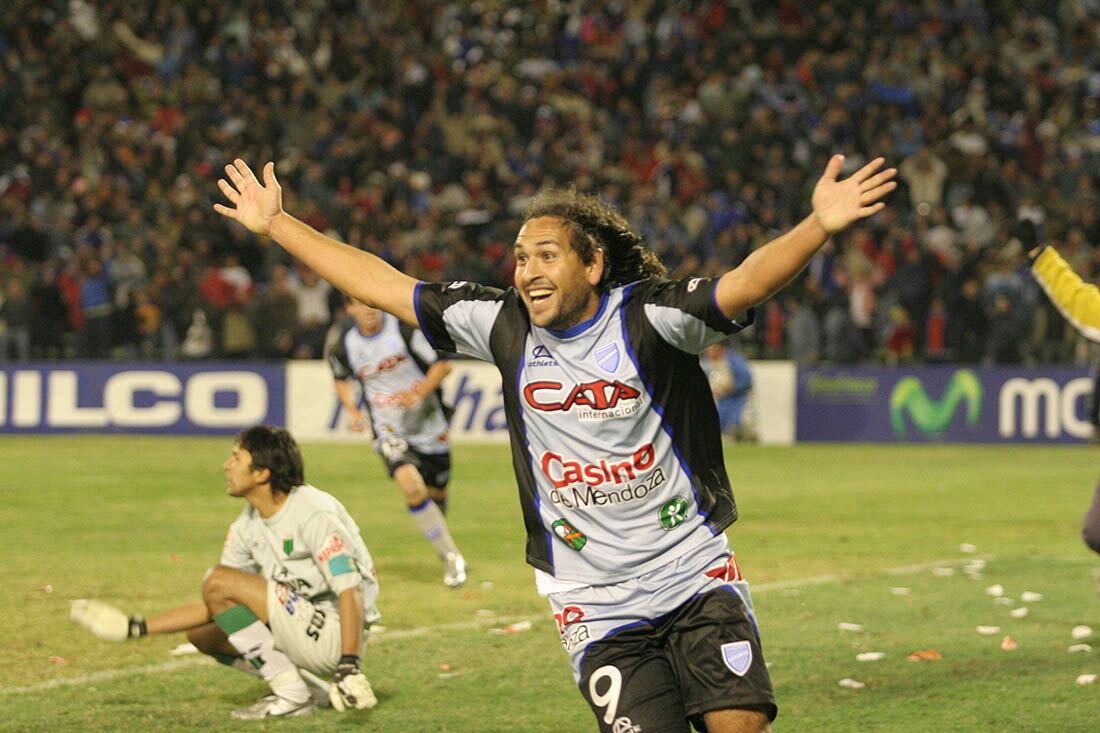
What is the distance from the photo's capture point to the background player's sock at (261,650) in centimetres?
715

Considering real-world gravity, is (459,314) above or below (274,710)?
above

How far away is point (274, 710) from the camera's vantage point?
7.16m

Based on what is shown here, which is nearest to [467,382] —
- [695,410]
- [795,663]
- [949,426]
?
[949,426]

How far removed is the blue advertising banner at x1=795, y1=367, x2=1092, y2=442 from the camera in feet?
73.6

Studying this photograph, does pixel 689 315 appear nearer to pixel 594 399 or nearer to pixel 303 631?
pixel 594 399

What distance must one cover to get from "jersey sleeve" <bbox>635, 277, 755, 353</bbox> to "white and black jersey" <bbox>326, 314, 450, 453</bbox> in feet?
23.7

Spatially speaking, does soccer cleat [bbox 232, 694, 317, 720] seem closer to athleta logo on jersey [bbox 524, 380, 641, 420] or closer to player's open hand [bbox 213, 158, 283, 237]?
player's open hand [bbox 213, 158, 283, 237]

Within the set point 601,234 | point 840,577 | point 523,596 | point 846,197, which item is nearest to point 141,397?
point 523,596

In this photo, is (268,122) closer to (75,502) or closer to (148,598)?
(75,502)

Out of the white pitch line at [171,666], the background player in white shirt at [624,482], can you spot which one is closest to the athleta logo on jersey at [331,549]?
the white pitch line at [171,666]

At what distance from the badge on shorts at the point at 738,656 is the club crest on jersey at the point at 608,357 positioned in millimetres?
857

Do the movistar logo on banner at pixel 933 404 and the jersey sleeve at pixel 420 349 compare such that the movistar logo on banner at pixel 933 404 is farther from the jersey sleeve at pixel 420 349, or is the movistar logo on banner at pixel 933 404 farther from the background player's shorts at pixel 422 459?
the jersey sleeve at pixel 420 349

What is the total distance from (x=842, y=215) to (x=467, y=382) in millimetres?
18289

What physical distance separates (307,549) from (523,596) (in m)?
3.52
